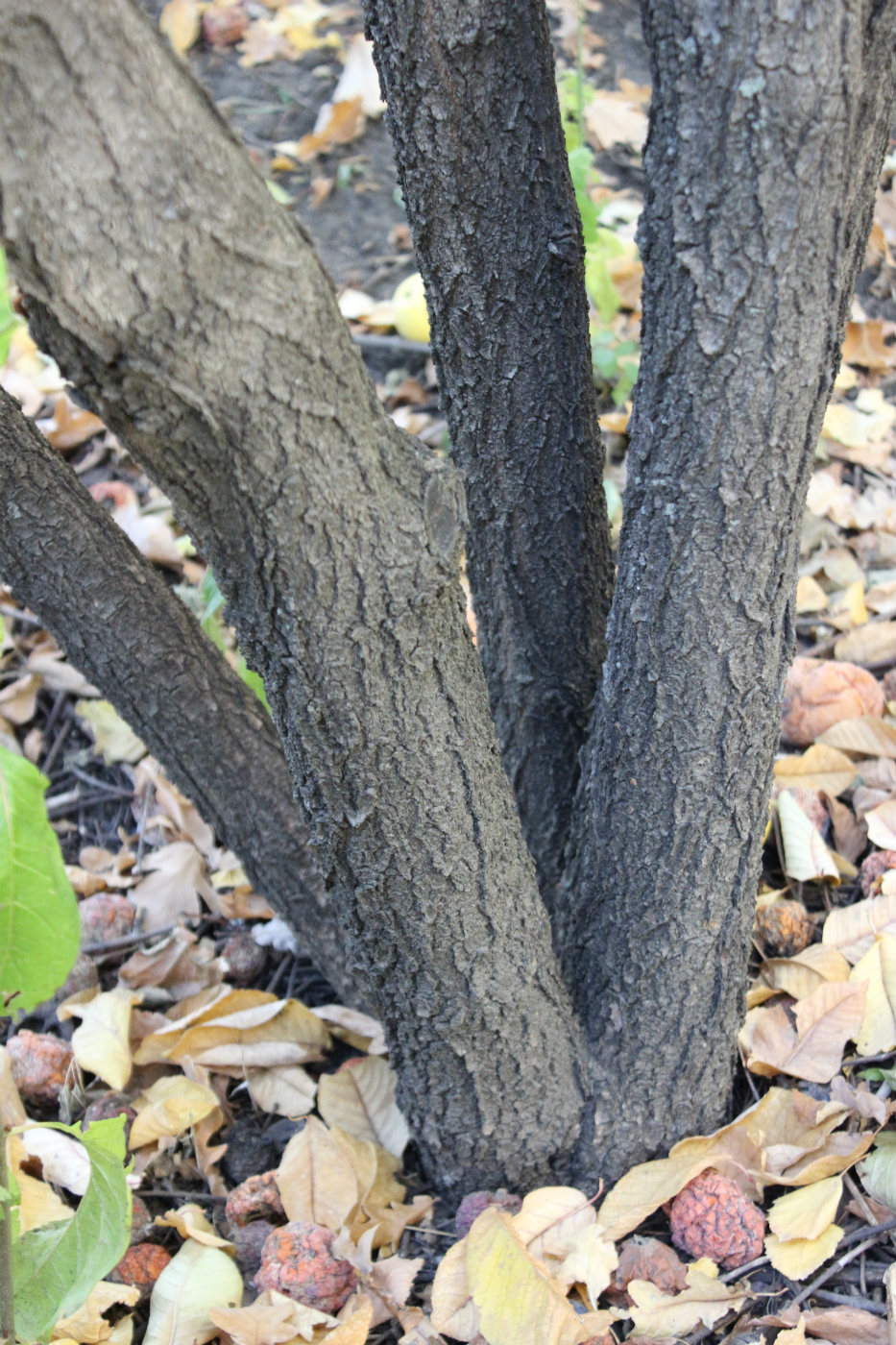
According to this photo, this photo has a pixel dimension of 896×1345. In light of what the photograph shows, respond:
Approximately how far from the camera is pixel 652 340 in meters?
0.96

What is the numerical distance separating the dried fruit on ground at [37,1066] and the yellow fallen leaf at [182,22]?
3.84 meters

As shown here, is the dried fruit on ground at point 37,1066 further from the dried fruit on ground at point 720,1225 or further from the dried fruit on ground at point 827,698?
the dried fruit on ground at point 827,698

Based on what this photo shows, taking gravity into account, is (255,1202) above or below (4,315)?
below

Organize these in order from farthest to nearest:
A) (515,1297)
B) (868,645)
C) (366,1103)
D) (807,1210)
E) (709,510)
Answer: (868,645)
(366,1103)
(807,1210)
(515,1297)
(709,510)

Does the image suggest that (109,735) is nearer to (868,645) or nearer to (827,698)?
(827,698)

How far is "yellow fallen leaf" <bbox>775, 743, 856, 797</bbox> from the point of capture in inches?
72.7

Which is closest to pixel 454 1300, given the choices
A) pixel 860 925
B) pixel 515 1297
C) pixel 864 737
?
pixel 515 1297

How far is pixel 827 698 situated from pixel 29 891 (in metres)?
1.50

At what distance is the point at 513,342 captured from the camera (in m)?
1.20

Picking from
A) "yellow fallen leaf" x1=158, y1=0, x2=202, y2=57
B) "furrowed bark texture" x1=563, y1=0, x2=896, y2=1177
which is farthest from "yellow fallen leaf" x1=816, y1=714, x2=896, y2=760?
"yellow fallen leaf" x1=158, y1=0, x2=202, y2=57

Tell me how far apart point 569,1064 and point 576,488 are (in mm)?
732

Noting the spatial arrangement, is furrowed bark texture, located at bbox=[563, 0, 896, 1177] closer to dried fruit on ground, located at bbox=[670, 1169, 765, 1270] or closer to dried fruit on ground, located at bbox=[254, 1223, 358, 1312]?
dried fruit on ground, located at bbox=[670, 1169, 765, 1270]

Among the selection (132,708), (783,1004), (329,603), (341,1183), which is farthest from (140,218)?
(783,1004)

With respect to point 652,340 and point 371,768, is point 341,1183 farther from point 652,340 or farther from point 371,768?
point 652,340
